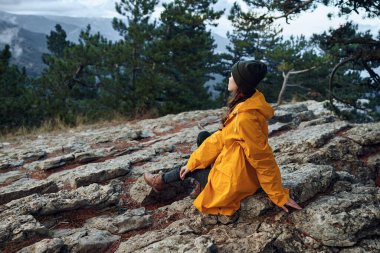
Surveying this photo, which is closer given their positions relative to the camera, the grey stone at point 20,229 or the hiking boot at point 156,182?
the grey stone at point 20,229

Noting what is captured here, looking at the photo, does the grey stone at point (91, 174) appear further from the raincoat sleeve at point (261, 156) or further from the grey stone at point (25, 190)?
the raincoat sleeve at point (261, 156)

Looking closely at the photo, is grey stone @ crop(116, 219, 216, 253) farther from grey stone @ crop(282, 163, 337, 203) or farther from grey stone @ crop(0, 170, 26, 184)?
Answer: grey stone @ crop(0, 170, 26, 184)

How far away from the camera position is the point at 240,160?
150 inches

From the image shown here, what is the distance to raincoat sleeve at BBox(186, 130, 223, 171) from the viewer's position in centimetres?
404

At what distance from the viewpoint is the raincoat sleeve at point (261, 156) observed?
12.2 feet

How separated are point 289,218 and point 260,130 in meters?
1.15

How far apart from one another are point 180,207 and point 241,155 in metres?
1.32

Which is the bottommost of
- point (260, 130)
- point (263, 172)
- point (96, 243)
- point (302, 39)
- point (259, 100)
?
point (96, 243)

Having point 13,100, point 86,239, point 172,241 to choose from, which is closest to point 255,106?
point 172,241

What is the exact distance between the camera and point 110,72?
18.2 meters

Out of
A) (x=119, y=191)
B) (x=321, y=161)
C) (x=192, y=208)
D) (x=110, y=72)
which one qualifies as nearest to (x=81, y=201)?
(x=119, y=191)

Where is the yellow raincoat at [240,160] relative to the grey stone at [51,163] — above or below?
above

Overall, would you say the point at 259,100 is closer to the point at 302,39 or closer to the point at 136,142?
the point at 136,142

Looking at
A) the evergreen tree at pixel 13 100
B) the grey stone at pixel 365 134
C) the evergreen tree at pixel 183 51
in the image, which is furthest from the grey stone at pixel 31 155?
the evergreen tree at pixel 183 51
